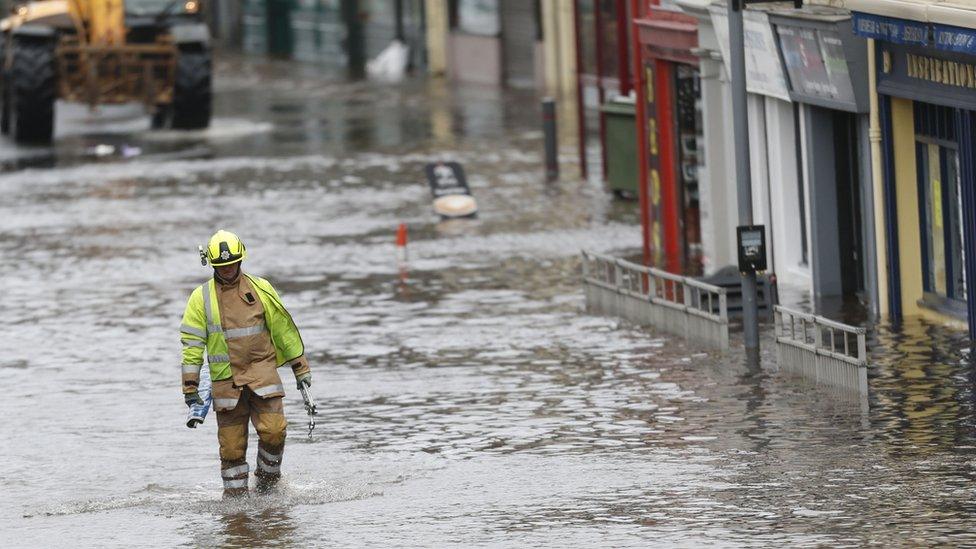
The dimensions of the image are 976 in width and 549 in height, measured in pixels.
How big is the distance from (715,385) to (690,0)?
7.12 m

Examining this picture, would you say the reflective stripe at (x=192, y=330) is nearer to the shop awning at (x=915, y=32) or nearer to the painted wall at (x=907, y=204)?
the shop awning at (x=915, y=32)

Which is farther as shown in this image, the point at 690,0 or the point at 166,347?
the point at 690,0

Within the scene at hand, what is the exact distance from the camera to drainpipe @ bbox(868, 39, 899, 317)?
20469 millimetres

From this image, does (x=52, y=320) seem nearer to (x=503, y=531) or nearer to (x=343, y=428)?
(x=343, y=428)

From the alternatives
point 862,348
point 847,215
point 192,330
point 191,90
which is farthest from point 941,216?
point 191,90

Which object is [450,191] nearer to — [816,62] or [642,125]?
[642,125]

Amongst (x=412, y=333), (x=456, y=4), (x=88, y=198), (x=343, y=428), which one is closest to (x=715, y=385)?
(x=343, y=428)

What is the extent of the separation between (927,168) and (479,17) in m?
36.0

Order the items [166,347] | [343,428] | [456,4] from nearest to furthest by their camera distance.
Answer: [343,428], [166,347], [456,4]

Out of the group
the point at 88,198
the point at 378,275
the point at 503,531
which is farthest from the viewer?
the point at 88,198

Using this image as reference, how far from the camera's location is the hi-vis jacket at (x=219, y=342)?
14.2 meters

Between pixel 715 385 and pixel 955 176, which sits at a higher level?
pixel 955 176

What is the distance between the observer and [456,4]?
56.8 metres

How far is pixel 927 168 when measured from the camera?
20188 mm
